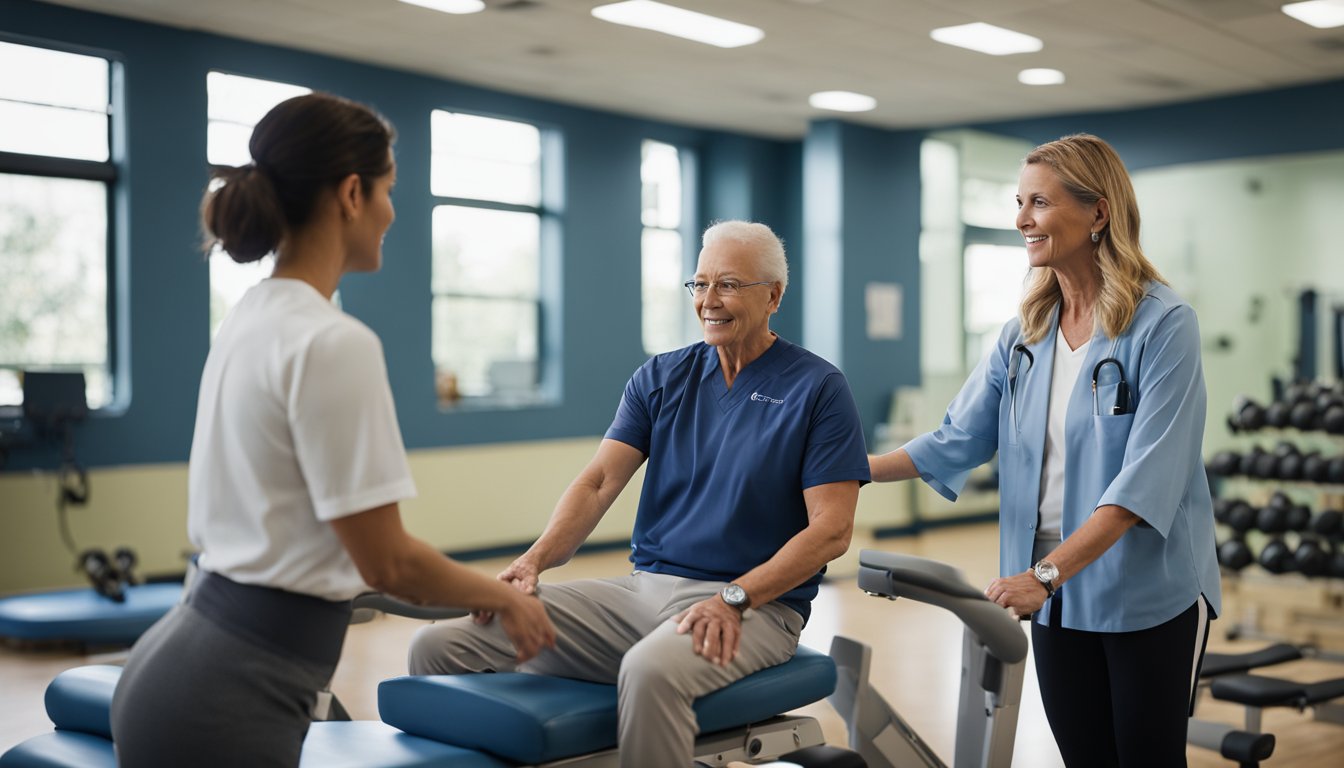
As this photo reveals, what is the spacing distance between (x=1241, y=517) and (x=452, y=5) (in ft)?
13.1

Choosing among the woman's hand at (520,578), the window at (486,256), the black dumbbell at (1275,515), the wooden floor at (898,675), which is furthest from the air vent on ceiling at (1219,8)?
the woman's hand at (520,578)

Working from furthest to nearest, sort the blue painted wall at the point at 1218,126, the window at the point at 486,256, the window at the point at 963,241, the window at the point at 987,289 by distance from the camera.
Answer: the window at the point at 987,289, the window at the point at 963,241, the window at the point at 486,256, the blue painted wall at the point at 1218,126

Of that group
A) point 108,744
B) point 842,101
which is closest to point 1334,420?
point 842,101

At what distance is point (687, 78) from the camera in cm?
698

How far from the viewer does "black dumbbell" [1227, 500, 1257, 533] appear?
5.55 m

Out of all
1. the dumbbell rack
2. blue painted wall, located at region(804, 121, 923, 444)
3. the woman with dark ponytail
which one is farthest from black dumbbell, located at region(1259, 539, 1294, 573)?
the woman with dark ponytail

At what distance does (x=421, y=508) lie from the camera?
6.85m

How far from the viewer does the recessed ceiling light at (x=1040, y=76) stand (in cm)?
676

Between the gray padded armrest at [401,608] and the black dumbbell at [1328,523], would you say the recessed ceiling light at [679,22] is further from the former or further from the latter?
the gray padded armrest at [401,608]

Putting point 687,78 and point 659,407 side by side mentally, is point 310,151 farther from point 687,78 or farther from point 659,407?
point 687,78

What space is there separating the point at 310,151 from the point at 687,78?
224 inches

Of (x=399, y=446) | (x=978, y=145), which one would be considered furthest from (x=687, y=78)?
(x=399, y=446)

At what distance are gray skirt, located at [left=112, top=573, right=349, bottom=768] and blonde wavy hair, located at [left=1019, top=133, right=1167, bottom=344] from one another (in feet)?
4.25

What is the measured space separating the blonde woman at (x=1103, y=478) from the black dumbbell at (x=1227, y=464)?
12.8 feet
